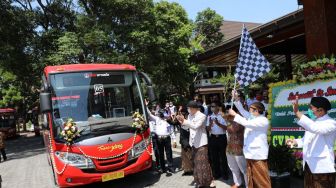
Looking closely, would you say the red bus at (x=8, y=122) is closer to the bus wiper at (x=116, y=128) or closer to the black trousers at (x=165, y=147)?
the black trousers at (x=165, y=147)

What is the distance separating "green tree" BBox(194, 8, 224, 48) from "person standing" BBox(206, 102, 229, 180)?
1406 inches

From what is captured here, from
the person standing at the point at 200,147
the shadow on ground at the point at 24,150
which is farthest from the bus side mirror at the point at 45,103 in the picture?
the shadow on ground at the point at 24,150

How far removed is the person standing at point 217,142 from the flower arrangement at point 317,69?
181 centimetres

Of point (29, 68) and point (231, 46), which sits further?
point (29, 68)

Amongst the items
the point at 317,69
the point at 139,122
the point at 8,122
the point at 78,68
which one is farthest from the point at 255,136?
the point at 8,122

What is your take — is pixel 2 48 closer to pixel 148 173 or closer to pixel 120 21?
pixel 120 21

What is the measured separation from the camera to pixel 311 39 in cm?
804

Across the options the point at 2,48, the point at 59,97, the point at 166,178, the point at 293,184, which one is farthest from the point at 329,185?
the point at 2,48

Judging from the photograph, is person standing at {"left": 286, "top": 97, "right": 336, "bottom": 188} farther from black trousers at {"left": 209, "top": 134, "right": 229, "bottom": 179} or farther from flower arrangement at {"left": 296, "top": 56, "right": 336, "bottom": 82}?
black trousers at {"left": 209, "top": 134, "right": 229, "bottom": 179}

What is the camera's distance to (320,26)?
25.6 ft

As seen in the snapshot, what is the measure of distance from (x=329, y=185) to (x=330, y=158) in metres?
0.36

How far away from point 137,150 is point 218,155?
6.08ft

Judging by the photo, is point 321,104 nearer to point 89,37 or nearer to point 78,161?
point 78,161

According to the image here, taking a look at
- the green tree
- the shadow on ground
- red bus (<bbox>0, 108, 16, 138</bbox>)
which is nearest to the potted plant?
the shadow on ground
